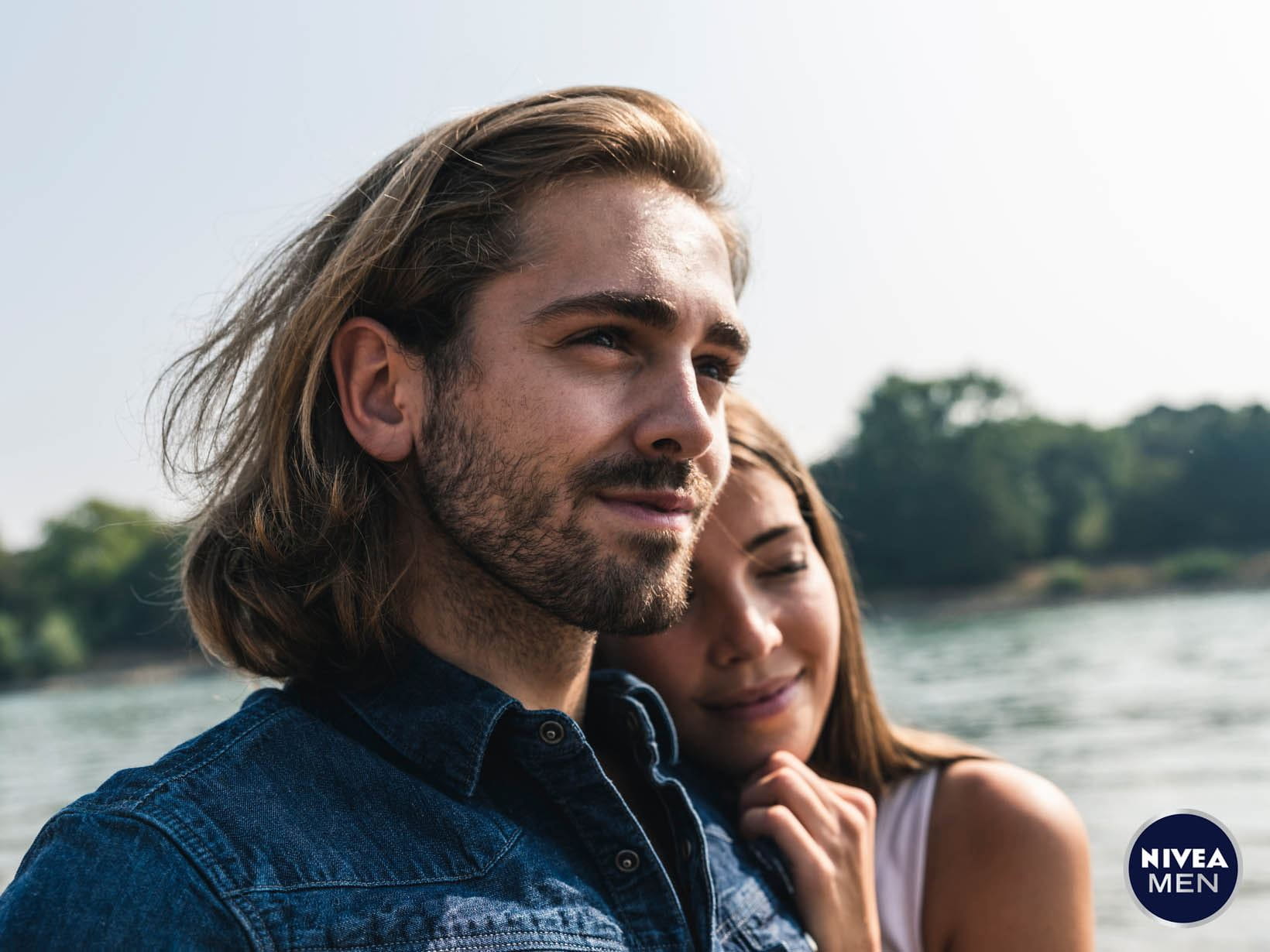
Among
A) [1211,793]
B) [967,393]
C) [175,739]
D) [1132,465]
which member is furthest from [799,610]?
[967,393]

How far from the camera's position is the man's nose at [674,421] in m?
2.09

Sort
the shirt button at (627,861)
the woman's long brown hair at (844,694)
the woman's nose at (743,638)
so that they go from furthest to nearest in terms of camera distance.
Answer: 1. the woman's long brown hair at (844,694)
2. the woman's nose at (743,638)
3. the shirt button at (627,861)

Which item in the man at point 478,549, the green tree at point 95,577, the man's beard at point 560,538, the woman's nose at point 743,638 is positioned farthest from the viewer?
the green tree at point 95,577

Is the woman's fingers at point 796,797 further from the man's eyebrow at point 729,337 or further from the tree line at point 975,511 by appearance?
the tree line at point 975,511

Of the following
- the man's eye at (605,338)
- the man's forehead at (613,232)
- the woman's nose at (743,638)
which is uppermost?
the man's forehead at (613,232)

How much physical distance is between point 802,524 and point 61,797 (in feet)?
65.4

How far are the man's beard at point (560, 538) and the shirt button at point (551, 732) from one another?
20cm

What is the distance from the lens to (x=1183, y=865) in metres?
2.88

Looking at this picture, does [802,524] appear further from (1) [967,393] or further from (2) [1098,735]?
(1) [967,393]

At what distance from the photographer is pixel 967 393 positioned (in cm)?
6969

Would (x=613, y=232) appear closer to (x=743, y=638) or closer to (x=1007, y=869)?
(x=743, y=638)

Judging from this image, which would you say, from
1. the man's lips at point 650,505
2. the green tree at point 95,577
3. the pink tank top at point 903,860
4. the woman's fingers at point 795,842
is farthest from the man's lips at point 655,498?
the green tree at point 95,577

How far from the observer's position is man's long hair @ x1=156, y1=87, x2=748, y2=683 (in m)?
2.19

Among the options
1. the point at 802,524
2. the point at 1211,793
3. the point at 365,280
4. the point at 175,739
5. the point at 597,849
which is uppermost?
the point at 365,280
